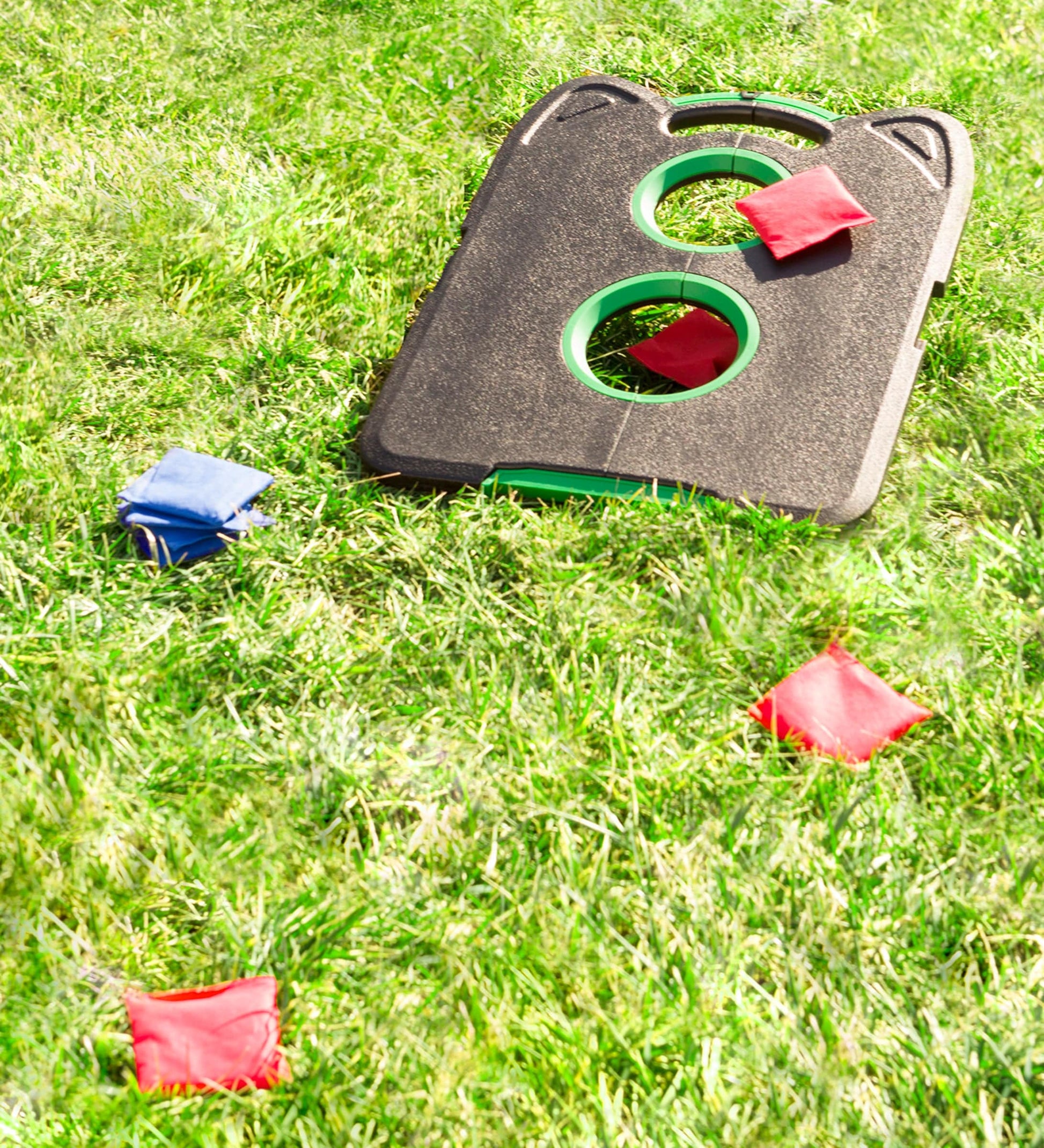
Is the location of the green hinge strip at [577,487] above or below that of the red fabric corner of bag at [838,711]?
above

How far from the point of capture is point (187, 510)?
202 centimetres

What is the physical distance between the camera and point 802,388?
2.15 metres

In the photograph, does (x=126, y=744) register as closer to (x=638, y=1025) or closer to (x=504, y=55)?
(x=638, y=1025)

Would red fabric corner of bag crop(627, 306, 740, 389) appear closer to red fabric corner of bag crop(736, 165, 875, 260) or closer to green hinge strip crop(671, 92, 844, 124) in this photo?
red fabric corner of bag crop(736, 165, 875, 260)

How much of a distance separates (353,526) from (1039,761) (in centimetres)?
115

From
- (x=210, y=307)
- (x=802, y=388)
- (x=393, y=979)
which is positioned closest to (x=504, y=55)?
(x=210, y=307)

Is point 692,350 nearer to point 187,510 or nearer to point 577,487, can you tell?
point 577,487

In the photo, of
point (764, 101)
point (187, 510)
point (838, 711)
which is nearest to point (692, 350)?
point (764, 101)

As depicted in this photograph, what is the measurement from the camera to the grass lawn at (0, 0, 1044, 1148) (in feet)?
4.73

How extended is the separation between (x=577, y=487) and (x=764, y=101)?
1.21m

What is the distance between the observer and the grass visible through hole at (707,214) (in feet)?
8.77

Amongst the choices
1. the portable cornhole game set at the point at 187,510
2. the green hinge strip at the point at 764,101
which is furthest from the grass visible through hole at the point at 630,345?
the portable cornhole game set at the point at 187,510

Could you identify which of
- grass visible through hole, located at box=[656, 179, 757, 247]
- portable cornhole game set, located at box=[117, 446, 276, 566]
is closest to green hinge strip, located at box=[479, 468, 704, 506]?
portable cornhole game set, located at box=[117, 446, 276, 566]

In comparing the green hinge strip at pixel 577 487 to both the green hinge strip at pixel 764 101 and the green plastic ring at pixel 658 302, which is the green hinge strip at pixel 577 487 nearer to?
the green plastic ring at pixel 658 302
